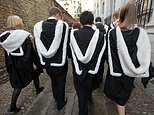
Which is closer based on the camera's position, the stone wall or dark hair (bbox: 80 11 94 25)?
dark hair (bbox: 80 11 94 25)

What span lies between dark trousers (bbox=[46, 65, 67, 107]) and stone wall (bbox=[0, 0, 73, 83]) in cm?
277

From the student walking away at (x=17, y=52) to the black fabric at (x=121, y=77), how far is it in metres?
1.58

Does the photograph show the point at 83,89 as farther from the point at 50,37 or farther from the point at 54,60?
the point at 50,37

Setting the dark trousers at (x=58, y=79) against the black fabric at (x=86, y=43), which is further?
the dark trousers at (x=58, y=79)

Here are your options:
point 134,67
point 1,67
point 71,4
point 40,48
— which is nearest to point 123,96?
point 134,67

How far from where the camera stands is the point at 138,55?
98.3 inches

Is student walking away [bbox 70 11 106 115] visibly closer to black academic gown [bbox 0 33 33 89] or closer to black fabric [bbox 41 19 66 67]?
black fabric [bbox 41 19 66 67]

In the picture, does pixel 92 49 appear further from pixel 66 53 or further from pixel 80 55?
pixel 66 53

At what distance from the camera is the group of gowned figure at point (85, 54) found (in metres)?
2.49

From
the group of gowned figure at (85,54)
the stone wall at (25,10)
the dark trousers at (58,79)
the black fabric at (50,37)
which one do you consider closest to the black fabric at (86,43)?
the group of gowned figure at (85,54)

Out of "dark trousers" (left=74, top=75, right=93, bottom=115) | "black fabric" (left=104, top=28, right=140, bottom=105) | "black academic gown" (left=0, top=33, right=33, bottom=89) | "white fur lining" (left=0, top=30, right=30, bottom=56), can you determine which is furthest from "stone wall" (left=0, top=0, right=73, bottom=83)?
"black fabric" (left=104, top=28, right=140, bottom=105)

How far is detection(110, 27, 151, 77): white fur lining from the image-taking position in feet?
8.07

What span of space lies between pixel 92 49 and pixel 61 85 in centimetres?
107

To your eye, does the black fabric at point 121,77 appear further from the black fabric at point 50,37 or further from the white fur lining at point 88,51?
the black fabric at point 50,37
